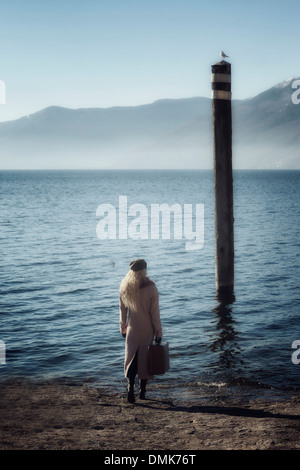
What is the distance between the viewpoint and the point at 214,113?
11.5 metres

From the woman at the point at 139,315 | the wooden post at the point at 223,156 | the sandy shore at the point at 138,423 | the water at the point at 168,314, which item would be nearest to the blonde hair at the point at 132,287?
the woman at the point at 139,315

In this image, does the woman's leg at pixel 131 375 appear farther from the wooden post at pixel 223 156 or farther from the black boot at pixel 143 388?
the wooden post at pixel 223 156

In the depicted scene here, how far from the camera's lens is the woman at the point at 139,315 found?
7.21m

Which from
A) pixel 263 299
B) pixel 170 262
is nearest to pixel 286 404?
pixel 263 299

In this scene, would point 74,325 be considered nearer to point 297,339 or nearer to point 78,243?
point 297,339

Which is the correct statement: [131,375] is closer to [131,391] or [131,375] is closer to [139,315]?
[131,391]

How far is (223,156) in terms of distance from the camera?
11.6 metres

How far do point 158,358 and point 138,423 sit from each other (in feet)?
3.04

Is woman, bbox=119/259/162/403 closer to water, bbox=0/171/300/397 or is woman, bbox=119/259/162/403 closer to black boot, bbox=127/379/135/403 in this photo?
black boot, bbox=127/379/135/403

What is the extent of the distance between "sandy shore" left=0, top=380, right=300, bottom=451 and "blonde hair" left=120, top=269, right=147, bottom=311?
1407 mm

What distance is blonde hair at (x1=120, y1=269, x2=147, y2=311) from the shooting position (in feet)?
23.7

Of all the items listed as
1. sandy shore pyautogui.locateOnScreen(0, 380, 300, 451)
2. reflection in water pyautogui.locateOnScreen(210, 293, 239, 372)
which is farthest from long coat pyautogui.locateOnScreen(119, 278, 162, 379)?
reflection in water pyautogui.locateOnScreen(210, 293, 239, 372)

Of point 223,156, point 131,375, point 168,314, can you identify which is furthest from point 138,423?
point 168,314

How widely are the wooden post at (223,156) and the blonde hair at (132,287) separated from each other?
4.92 metres
